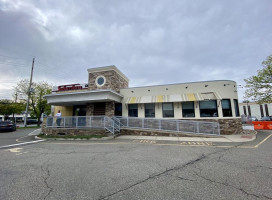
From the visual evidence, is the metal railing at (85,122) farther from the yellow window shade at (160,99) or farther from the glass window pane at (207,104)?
the glass window pane at (207,104)

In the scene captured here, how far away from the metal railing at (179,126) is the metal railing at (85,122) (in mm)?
2038

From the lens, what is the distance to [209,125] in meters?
11.3

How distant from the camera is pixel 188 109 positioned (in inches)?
512

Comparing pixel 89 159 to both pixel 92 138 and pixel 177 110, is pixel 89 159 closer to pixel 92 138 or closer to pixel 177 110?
pixel 92 138

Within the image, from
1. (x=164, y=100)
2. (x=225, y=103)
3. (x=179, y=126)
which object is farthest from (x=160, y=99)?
(x=225, y=103)

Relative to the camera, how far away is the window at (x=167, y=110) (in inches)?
530

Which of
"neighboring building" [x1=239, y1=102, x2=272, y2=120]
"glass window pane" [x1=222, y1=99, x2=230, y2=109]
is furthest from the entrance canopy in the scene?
"neighboring building" [x1=239, y1=102, x2=272, y2=120]

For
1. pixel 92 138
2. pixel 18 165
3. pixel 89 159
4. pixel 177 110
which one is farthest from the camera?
pixel 177 110

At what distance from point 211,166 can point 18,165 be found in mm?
7036

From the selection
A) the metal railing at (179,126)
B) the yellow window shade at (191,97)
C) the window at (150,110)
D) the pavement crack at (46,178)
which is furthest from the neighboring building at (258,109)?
the pavement crack at (46,178)

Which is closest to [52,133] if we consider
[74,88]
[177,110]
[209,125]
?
[74,88]

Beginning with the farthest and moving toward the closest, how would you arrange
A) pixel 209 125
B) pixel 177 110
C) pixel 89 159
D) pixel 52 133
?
1. pixel 177 110
2. pixel 52 133
3. pixel 209 125
4. pixel 89 159

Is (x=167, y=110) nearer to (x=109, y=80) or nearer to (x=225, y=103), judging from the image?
(x=225, y=103)

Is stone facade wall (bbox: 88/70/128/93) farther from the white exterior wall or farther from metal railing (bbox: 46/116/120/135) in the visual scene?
metal railing (bbox: 46/116/120/135)
